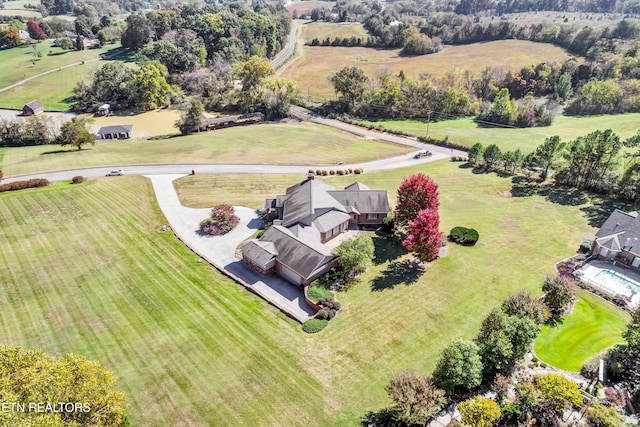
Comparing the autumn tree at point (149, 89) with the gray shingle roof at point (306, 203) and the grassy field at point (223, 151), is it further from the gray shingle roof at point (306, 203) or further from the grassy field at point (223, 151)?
the gray shingle roof at point (306, 203)

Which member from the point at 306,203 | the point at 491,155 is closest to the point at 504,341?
the point at 306,203

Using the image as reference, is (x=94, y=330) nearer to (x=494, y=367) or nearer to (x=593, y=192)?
(x=494, y=367)

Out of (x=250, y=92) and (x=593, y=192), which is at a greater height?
(x=250, y=92)

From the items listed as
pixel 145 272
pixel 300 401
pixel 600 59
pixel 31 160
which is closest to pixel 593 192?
pixel 300 401

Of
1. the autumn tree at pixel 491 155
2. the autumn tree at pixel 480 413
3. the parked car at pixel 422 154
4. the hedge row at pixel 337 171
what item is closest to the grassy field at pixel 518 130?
the parked car at pixel 422 154

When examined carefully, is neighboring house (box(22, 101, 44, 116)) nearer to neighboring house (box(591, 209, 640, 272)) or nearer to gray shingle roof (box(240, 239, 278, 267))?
gray shingle roof (box(240, 239, 278, 267))
